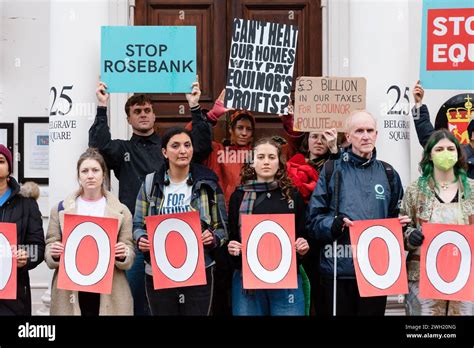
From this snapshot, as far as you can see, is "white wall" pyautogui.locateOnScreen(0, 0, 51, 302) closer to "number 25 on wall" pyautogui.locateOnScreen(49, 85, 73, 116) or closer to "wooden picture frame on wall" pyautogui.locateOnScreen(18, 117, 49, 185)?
"wooden picture frame on wall" pyautogui.locateOnScreen(18, 117, 49, 185)

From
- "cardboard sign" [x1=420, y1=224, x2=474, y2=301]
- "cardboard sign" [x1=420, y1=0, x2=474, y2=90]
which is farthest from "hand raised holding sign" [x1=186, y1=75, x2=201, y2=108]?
"cardboard sign" [x1=420, y1=224, x2=474, y2=301]

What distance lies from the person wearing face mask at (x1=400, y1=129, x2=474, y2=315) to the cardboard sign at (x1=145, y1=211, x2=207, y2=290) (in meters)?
1.57

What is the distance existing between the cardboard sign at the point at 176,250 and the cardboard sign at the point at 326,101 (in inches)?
53.5

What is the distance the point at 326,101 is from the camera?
765 cm

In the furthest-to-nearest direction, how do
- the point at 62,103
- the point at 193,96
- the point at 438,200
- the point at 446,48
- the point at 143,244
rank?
the point at 62,103
the point at 446,48
the point at 193,96
the point at 438,200
the point at 143,244

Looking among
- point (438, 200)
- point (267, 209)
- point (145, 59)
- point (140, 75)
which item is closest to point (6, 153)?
point (140, 75)

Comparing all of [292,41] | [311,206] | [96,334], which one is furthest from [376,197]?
[96,334]

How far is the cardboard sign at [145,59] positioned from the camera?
299 inches

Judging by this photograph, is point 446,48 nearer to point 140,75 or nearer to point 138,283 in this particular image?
point 140,75

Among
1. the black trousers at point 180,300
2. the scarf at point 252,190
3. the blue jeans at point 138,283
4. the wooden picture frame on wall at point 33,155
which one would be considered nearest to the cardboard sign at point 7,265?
the blue jeans at point 138,283

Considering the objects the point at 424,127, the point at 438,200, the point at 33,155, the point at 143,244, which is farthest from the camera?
the point at 33,155

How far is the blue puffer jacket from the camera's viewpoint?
696 centimetres

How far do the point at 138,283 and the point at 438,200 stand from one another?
242 centimetres

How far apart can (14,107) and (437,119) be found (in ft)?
14.3
